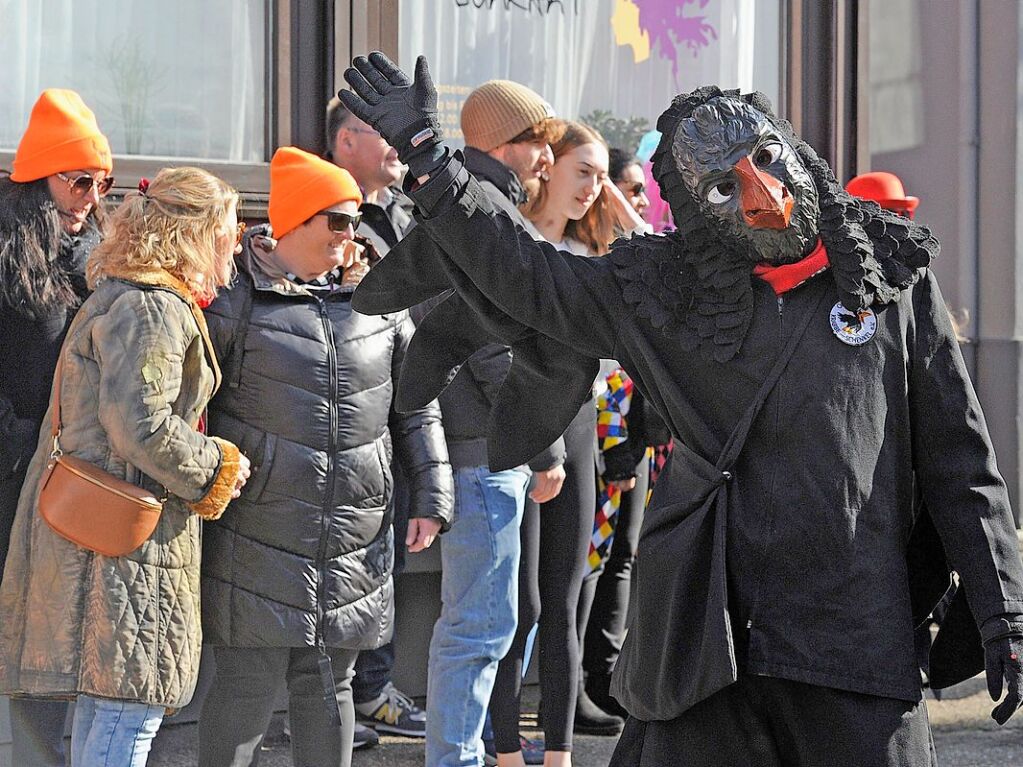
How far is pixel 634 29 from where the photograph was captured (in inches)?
272

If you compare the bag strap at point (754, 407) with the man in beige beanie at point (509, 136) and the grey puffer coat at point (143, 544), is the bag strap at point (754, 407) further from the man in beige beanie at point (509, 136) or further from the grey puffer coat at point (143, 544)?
the man in beige beanie at point (509, 136)

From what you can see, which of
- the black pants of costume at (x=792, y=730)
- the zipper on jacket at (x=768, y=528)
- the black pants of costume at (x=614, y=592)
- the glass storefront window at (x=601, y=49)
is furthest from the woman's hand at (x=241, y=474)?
the glass storefront window at (x=601, y=49)

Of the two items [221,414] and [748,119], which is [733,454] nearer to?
[748,119]

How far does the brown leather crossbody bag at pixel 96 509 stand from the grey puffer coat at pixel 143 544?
1.8 inches

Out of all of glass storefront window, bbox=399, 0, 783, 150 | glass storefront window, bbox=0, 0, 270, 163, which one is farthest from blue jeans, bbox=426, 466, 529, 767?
glass storefront window, bbox=399, 0, 783, 150

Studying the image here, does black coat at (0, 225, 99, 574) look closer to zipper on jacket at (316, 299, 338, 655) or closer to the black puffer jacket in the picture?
the black puffer jacket

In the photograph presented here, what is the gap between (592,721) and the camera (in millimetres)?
5242

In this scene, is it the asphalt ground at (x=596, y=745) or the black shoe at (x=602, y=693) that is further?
the black shoe at (x=602, y=693)

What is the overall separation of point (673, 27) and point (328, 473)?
390 centimetres

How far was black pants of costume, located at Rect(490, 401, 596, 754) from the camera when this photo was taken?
14.6 feet

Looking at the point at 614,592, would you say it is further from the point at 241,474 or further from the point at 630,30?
the point at 630,30

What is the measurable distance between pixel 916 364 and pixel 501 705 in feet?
6.98

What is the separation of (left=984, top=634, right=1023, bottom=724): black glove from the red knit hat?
3413 mm

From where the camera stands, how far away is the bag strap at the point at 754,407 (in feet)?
8.75
